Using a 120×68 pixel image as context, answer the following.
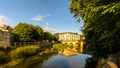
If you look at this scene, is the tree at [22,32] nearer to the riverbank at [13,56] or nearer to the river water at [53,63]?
the riverbank at [13,56]

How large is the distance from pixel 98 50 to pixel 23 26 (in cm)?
3937

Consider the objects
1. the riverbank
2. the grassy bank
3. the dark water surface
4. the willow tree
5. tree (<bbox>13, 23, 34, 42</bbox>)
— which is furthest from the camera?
tree (<bbox>13, 23, 34, 42</bbox>)

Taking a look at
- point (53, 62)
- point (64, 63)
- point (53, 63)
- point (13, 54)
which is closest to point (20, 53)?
point (13, 54)

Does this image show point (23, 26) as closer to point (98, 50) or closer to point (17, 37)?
point (17, 37)

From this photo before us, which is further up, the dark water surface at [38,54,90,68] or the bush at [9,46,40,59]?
the bush at [9,46,40,59]

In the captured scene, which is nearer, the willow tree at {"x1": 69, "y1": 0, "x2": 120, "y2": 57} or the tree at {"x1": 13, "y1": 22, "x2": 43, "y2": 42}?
the willow tree at {"x1": 69, "y1": 0, "x2": 120, "y2": 57}

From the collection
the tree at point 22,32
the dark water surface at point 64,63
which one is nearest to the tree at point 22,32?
the tree at point 22,32

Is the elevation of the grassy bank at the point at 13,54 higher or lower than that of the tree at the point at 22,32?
lower

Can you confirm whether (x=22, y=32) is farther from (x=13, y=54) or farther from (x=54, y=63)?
(x=54, y=63)

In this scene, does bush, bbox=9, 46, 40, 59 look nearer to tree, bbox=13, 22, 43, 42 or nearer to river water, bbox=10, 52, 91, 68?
river water, bbox=10, 52, 91, 68

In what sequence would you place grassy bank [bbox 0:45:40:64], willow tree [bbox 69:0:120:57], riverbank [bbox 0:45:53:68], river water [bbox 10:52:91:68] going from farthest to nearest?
grassy bank [bbox 0:45:40:64] < riverbank [bbox 0:45:53:68] < river water [bbox 10:52:91:68] < willow tree [bbox 69:0:120:57]

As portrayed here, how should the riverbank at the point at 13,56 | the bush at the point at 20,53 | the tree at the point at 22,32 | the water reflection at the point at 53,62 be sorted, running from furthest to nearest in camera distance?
the tree at the point at 22,32, the bush at the point at 20,53, the riverbank at the point at 13,56, the water reflection at the point at 53,62

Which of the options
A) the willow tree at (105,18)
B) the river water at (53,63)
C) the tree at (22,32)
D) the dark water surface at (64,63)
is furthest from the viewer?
the tree at (22,32)

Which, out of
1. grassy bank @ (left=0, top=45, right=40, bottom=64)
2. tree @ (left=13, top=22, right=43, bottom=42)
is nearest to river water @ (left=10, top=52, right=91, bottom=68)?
grassy bank @ (left=0, top=45, right=40, bottom=64)
